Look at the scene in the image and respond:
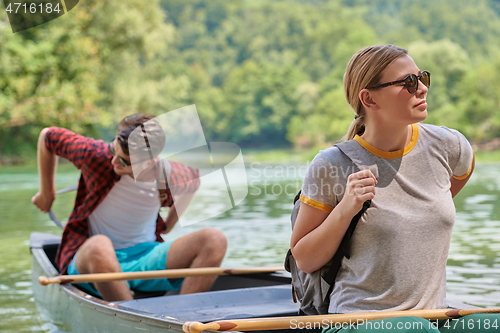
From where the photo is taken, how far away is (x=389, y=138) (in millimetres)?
2020

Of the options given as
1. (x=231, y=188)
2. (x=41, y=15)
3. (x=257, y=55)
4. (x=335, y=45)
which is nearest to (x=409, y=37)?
(x=335, y=45)

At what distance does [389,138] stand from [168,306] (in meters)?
1.75

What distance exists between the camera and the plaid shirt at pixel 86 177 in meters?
3.67

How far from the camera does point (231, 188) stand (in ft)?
13.3

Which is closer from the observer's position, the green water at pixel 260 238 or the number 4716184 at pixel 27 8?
the green water at pixel 260 238

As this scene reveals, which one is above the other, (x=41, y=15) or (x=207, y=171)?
(x=41, y=15)

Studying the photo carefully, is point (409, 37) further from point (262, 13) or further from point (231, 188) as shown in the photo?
point (231, 188)

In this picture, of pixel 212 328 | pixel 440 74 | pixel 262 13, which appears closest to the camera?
pixel 212 328

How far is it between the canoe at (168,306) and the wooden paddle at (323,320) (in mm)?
415

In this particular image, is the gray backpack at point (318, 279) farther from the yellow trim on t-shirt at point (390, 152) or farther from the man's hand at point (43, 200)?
the man's hand at point (43, 200)

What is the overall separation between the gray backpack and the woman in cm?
2

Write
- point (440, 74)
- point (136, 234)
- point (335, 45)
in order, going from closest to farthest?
point (136, 234), point (440, 74), point (335, 45)

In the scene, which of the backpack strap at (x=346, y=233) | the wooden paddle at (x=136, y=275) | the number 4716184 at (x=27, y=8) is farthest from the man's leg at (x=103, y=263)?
the number 4716184 at (x=27, y=8)

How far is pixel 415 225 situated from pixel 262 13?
80539 millimetres
